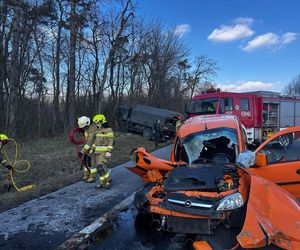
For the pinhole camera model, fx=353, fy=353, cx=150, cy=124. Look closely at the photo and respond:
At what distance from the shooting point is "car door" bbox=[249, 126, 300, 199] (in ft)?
18.4

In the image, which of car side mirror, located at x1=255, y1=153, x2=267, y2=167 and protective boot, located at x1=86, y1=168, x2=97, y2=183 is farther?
protective boot, located at x1=86, y1=168, x2=97, y2=183

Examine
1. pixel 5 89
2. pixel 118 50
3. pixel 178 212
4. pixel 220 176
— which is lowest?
pixel 178 212

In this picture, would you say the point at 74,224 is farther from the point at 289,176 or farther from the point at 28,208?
the point at 289,176

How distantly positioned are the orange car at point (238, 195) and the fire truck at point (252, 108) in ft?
34.6

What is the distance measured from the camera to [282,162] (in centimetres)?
569

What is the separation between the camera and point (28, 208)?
6.34 metres

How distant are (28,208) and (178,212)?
339 centimetres

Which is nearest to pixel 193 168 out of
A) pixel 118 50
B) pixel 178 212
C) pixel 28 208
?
pixel 178 212

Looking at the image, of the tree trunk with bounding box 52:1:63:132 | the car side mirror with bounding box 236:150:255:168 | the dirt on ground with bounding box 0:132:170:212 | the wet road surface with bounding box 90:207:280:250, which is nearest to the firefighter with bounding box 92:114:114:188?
the dirt on ground with bounding box 0:132:170:212

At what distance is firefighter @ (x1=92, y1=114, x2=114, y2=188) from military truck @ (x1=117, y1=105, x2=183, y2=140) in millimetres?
14603

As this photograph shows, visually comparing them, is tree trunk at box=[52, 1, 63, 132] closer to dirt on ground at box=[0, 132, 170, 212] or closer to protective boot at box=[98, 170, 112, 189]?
dirt on ground at box=[0, 132, 170, 212]

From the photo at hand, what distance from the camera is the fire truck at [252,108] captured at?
16.6 m

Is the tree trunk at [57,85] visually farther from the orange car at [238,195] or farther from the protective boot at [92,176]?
the orange car at [238,195]

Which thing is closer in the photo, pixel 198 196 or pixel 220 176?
pixel 198 196
